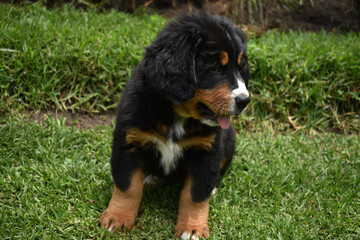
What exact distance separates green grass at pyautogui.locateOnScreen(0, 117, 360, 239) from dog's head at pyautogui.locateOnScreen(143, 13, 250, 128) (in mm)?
855

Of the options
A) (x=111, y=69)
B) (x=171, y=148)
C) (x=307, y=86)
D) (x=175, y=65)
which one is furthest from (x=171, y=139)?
(x=307, y=86)

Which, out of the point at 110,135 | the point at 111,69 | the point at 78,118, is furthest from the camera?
the point at 111,69

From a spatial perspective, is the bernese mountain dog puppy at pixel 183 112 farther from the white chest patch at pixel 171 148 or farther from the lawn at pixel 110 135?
the lawn at pixel 110 135

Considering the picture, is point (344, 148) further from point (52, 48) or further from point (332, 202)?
Answer: point (52, 48)

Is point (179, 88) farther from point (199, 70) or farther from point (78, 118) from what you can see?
point (78, 118)

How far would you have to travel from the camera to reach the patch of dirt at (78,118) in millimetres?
3961

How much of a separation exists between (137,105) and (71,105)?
69.6 inches

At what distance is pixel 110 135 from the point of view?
12.8ft

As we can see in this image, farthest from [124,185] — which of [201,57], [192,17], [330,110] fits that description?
[330,110]

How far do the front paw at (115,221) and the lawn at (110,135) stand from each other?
6 cm

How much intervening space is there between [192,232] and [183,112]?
86 cm

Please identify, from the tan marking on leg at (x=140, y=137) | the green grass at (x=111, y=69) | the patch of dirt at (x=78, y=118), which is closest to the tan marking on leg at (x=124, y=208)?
the tan marking on leg at (x=140, y=137)

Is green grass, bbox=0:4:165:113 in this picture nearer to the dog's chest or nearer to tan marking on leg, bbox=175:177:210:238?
the dog's chest

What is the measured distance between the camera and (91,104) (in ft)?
14.1
